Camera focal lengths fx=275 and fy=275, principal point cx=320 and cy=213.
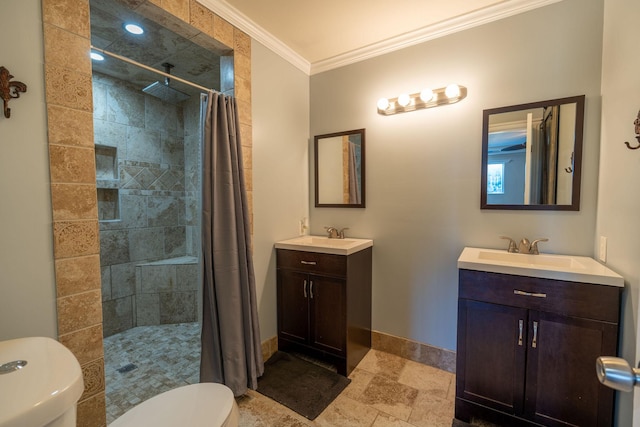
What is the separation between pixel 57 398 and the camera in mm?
632

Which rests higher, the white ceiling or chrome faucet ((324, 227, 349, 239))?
the white ceiling

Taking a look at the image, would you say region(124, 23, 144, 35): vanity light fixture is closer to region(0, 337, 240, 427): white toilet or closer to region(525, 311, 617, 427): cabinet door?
region(0, 337, 240, 427): white toilet

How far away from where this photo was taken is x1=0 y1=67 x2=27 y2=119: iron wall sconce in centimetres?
106

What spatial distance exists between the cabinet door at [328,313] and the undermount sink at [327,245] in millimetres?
221

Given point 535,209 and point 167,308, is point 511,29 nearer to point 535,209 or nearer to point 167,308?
point 535,209

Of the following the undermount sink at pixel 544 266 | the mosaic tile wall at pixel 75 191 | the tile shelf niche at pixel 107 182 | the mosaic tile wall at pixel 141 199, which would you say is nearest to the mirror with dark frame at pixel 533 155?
the undermount sink at pixel 544 266

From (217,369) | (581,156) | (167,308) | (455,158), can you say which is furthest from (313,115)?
(167,308)

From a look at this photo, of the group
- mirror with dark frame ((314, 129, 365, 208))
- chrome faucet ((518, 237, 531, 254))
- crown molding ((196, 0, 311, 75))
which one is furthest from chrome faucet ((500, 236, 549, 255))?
crown molding ((196, 0, 311, 75))

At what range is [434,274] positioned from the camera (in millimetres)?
2156

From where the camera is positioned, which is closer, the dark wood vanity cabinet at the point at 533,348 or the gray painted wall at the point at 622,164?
the gray painted wall at the point at 622,164

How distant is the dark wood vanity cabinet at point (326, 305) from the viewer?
2047mm

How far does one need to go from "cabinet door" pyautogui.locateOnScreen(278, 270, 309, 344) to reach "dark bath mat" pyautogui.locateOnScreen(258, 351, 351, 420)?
198mm

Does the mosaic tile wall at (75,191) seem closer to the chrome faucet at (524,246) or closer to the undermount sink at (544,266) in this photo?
the undermount sink at (544,266)

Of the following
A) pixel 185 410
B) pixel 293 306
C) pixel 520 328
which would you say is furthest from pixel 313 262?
pixel 520 328
